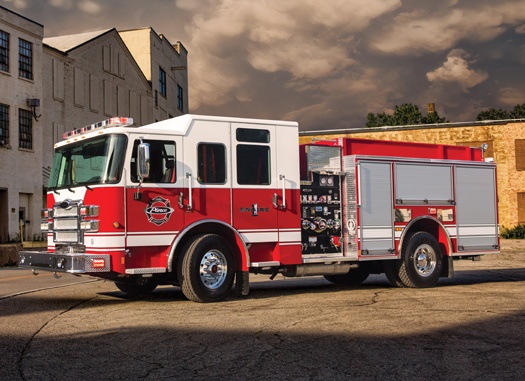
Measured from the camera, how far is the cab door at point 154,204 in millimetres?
10500

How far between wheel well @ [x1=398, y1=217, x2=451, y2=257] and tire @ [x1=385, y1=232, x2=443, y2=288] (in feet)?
0.59

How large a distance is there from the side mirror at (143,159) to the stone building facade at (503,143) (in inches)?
1208

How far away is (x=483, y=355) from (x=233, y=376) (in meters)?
2.59

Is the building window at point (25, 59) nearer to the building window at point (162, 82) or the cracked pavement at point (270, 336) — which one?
the building window at point (162, 82)

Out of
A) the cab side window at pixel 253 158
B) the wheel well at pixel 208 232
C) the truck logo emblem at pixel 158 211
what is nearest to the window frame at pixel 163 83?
the cab side window at pixel 253 158

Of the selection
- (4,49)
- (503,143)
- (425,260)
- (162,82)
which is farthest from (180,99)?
(425,260)

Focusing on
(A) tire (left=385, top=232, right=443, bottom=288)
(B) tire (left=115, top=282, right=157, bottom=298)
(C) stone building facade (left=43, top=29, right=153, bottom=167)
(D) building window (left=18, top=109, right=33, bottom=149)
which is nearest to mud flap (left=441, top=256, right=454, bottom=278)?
(A) tire (left=385, top=232, right=443, bottom=288)

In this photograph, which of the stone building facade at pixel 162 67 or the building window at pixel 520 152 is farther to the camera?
the stone building facade at pixel 162 67

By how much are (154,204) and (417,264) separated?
5488mm

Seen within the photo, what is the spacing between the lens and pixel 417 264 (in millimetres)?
13508

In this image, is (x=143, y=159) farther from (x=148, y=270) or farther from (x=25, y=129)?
(x=25, y=129)

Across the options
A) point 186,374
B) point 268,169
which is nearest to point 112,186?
point 268,169

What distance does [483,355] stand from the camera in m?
7.09

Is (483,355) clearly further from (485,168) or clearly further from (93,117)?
(93,117)
